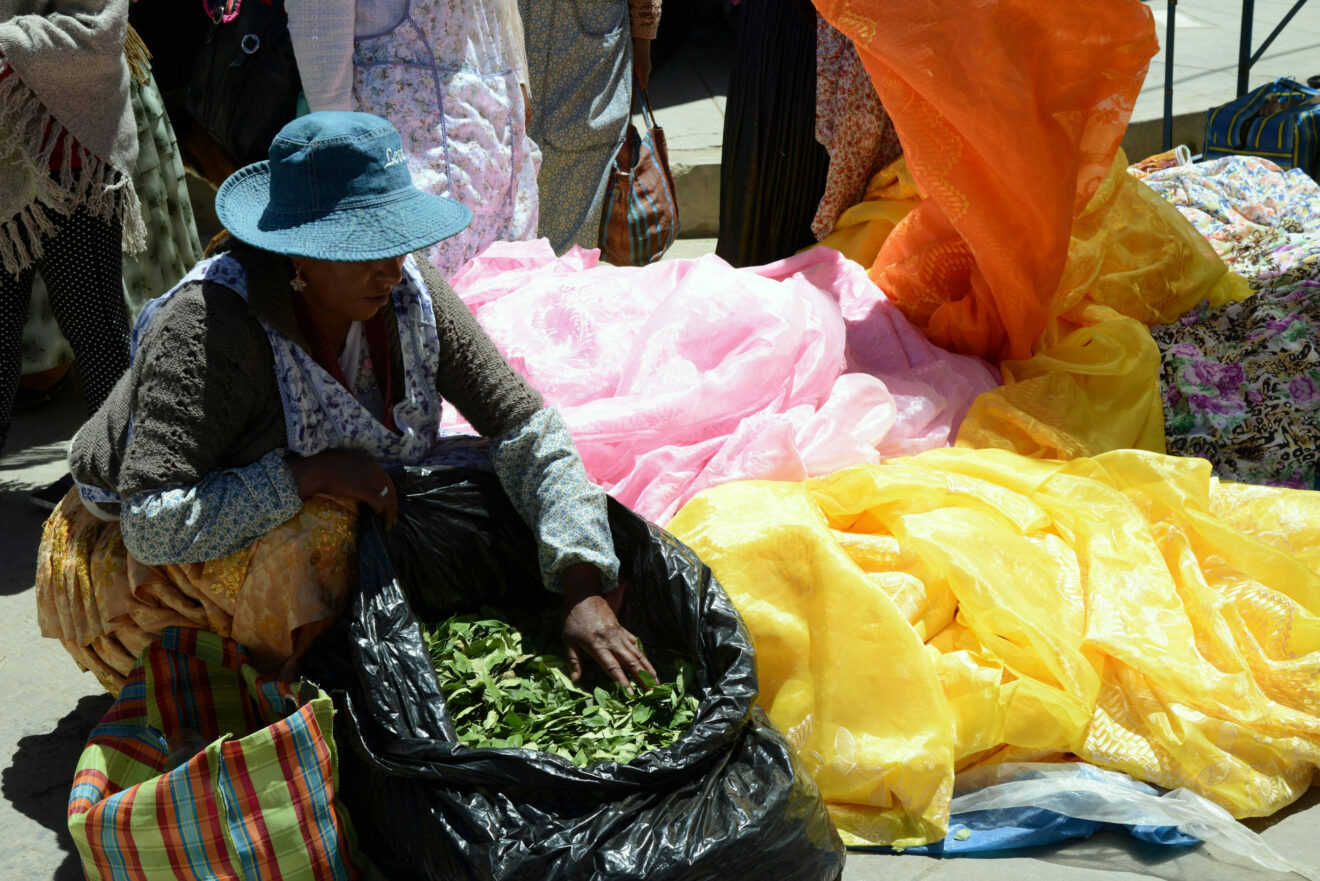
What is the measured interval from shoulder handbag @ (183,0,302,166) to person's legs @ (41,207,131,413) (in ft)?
1.30

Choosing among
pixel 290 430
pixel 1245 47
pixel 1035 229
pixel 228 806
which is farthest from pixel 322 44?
pixel 1245 47

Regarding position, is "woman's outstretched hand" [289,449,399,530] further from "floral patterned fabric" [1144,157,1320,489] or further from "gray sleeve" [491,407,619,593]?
"floral patterned fabric" [1144,157,1320,489]

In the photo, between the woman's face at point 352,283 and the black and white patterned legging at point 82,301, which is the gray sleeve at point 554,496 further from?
the black and white patterned legging at point 82,301

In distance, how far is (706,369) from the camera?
3.10 metres

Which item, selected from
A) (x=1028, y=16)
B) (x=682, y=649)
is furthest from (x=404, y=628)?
Answer: (x=1028, y=16)

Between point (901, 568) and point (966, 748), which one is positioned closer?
point (966, 748)

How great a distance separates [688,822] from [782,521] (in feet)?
2.41

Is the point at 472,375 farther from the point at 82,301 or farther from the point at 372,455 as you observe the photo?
the point at 82,301

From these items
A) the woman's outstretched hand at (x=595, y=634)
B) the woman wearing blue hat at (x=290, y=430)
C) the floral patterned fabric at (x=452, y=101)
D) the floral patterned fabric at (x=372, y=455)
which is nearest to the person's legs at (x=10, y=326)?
the floral patterned fabric at (x=452, y=101)

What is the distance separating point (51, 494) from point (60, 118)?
3.24 feet

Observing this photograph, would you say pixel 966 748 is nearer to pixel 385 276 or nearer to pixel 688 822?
pixel 688 822

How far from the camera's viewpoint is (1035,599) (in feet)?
8.25

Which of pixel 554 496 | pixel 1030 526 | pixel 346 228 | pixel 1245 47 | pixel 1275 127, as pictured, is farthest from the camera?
pixel 1245 47

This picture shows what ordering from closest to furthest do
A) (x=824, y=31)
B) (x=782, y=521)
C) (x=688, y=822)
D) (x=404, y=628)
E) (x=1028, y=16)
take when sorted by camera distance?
(x=688, y=822), (x=404, y=628), (x=782, y=521), (x=1028, y=16), (x=824, y=31)
